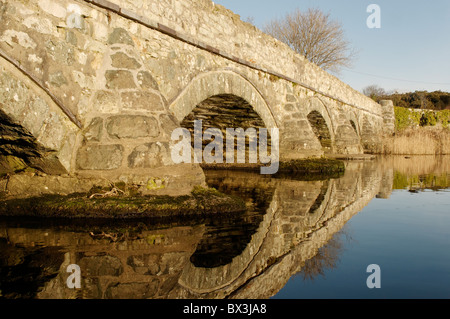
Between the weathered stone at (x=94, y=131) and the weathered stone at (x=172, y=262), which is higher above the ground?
the weathered stone at (x=94, y=131)

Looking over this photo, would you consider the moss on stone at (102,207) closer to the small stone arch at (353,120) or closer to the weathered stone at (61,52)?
the weathered stone at (61,52)

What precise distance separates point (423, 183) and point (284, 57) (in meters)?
4.48

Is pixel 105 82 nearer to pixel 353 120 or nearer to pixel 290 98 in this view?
pixel 290 98

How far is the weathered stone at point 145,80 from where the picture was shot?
441cm

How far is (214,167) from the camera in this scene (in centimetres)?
1020

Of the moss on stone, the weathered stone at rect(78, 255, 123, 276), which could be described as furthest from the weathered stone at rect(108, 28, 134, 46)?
the weathered stone at rect(78, 255, 123, 276)

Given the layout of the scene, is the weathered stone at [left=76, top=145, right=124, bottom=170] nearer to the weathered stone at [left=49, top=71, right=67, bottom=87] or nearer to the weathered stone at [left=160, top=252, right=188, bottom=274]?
the weathered stone at [left=49, top=71, right=67, bottom=87]

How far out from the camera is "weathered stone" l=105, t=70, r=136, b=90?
4.31m

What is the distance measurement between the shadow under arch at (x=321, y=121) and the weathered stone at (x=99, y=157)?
817cm

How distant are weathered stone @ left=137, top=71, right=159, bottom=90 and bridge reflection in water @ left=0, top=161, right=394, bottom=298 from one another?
1780 millimetres

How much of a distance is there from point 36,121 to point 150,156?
1.16 m

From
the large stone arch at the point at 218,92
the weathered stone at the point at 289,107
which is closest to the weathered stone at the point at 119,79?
the large stone arch at the point at 218,92

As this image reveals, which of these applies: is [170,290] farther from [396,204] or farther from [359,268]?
[396,204]
